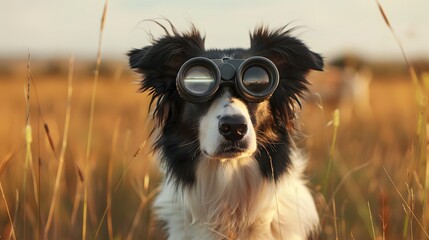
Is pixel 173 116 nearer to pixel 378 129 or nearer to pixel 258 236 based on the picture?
pixel 258 236

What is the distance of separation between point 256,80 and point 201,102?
33cm

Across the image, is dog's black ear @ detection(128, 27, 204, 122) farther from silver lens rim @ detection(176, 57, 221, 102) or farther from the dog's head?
silver lens rim @ detection(176, 57, 221, 102)

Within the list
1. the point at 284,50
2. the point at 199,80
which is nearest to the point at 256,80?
the point at 199,80

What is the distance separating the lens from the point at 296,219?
4.06 meters

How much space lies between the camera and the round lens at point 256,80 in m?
3.70

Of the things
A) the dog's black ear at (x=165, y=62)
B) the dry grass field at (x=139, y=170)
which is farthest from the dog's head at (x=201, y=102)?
the dry grass field at (x=139, y=170)

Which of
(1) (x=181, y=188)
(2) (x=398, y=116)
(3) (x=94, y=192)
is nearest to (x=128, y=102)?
(2) (x=398, y=116)

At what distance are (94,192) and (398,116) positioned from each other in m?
7.07

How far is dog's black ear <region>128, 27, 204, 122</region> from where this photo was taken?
13.4 ft

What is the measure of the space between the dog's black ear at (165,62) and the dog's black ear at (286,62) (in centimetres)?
38

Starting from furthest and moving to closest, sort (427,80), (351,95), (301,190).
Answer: (351,95) → (301,190) → (427,80)

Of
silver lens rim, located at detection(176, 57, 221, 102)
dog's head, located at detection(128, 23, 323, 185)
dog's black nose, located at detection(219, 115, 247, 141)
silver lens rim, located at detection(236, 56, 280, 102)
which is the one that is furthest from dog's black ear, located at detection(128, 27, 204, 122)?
dog's black nose, located at detection(219, 115, 247, 141)

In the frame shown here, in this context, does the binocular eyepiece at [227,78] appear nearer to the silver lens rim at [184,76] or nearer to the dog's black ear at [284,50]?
the silver lens rim at [184,76]

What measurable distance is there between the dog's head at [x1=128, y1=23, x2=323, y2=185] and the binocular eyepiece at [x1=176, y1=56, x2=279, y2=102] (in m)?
0.07
